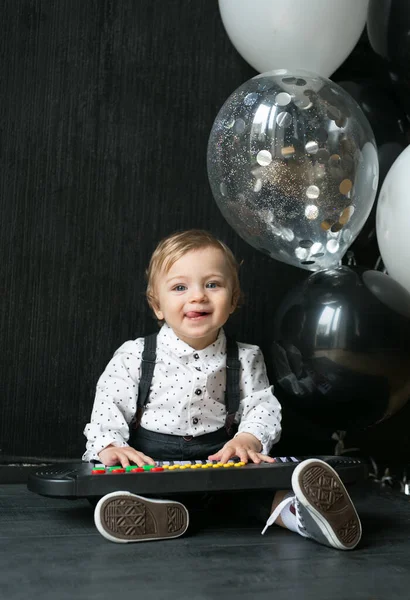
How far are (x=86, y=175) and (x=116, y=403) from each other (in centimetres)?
52

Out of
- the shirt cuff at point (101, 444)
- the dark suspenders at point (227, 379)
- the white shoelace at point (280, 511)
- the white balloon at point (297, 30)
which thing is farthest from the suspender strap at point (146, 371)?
the white balloon at point (297, 30)

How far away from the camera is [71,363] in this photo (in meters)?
1.79

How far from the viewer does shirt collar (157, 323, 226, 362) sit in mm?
1599

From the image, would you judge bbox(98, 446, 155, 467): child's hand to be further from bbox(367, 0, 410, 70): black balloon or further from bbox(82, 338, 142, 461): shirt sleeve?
bbox(367, 0, 410, 70): black balloon

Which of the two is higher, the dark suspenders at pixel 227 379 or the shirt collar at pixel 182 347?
the shirt collar at pixel 182 347

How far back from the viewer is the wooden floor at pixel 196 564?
1.07m

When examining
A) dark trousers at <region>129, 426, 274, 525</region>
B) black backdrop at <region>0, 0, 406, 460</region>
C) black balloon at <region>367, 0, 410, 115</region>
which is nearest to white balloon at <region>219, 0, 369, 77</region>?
black balloon at <region>367, 0, 410, 115</region>

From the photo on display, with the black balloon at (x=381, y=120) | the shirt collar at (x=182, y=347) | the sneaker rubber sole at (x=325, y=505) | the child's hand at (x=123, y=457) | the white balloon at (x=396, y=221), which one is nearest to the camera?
the sneaker rubber sole at (x=325, y=505)

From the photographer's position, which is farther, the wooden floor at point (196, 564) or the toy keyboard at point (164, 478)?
the toy keyboard at point (164, 478)

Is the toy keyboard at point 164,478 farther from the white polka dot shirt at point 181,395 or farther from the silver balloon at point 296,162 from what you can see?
the silver balloon at point 296,162

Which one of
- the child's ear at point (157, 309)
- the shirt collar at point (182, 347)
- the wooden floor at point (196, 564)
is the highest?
the child's ear at point (157, 309)

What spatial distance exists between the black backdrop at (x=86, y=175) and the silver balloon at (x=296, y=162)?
31cm

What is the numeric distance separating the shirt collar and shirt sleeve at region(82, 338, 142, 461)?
5 cm

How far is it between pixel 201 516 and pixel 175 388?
237mm
